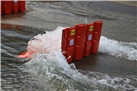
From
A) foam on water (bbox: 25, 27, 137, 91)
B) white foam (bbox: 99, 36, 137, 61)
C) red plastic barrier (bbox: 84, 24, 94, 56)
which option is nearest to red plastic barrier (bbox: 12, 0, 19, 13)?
white foam (bbox: 99, 36, 137, 61)

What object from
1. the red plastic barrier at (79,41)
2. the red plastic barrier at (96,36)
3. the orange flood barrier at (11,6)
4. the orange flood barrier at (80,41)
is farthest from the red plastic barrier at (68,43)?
the orange flood barrier at (11,6)

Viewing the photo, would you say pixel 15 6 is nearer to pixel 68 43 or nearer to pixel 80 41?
pixel 80 41

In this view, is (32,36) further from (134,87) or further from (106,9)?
(106,9)

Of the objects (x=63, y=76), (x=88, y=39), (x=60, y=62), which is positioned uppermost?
(x=88, y=39)

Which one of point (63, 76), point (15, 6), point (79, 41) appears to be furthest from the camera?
point (15, 6)

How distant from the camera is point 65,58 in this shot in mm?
9203

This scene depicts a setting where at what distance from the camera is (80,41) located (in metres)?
9.64

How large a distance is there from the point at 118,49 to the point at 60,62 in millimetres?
3579

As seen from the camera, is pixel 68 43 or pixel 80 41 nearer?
pixel 68 43

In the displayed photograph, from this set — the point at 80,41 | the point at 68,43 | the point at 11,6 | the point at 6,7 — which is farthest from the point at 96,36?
the point at 11,6

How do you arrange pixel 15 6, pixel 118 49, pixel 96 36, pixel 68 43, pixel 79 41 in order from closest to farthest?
pixel 68 43
pixel 79 41
pixel 96 36
pixel 118 49
pixel 15 6

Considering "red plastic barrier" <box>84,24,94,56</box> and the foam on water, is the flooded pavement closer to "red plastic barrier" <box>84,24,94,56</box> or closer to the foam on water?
the foam on water

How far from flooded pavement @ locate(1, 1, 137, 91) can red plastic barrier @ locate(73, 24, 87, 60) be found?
0.26 metres

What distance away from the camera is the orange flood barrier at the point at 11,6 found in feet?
50.0
